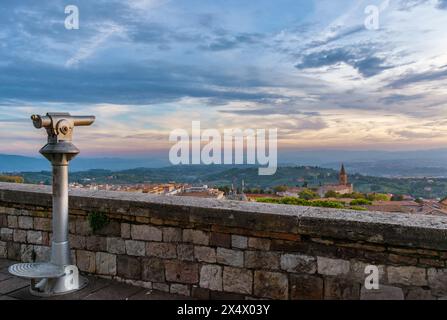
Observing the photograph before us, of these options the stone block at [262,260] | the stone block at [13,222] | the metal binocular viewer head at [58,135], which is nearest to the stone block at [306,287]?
the stone block at [262,260]

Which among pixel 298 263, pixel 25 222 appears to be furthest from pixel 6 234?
pixel 298 263

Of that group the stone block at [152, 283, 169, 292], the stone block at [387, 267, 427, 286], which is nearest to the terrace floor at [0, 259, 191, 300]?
the stone block at [152, 283, 169, 292]

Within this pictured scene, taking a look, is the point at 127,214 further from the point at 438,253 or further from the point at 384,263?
the point at 438,253

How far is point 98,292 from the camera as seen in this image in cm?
342

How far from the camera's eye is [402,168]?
30.4ft

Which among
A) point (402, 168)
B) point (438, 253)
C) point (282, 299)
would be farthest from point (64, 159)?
point (402, 168)

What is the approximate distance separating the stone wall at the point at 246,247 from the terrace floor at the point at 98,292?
77mm

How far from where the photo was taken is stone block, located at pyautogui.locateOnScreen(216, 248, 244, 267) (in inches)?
122

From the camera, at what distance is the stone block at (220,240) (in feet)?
10.3

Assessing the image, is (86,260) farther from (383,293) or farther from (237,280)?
(383,293)

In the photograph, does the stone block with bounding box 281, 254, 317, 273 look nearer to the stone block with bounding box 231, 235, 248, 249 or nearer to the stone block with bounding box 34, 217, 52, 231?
the stone block with bounding box 231, 235, 248, 249

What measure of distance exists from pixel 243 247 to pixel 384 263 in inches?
41.2

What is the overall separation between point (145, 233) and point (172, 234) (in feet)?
0.93

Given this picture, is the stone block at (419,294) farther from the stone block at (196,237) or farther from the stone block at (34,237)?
the stone block at (34,237)
